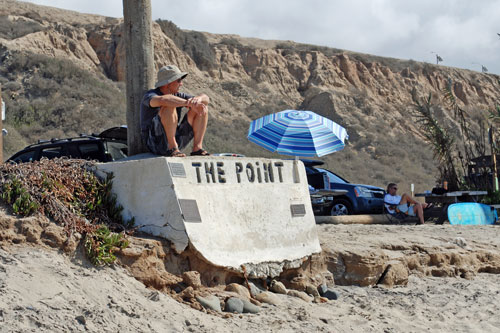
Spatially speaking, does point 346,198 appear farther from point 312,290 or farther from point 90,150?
point 312,290

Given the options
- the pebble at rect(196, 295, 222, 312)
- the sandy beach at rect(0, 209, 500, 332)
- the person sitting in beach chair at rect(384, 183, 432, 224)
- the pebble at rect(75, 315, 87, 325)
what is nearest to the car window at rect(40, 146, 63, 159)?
the sandy beach at rect(0, 209, 500, 332)

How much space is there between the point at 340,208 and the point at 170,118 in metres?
8.31

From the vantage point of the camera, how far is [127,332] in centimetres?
438

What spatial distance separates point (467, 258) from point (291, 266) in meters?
3.27

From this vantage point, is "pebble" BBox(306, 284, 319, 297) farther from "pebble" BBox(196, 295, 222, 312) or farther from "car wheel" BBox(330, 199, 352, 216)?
"car wheel" BBox(330, 199, 352, 216)

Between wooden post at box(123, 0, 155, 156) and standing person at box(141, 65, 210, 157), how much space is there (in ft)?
1.33

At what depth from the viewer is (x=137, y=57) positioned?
276 inches

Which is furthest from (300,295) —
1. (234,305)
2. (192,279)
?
(192,279)

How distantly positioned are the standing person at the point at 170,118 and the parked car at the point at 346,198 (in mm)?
7525

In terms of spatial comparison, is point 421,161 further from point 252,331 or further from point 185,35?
point 252,331

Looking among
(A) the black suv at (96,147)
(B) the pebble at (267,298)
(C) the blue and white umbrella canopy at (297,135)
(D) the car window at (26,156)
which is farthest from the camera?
(C) the blue and white umbrella canopy at (297,135)

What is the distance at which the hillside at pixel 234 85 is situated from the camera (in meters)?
28.8

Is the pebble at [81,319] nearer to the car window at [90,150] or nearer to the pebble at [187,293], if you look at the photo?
the pebble at [187,293]

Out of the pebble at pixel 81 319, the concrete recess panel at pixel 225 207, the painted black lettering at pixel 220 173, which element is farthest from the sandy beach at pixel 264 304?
the painted black lettering at pixel 220 173
